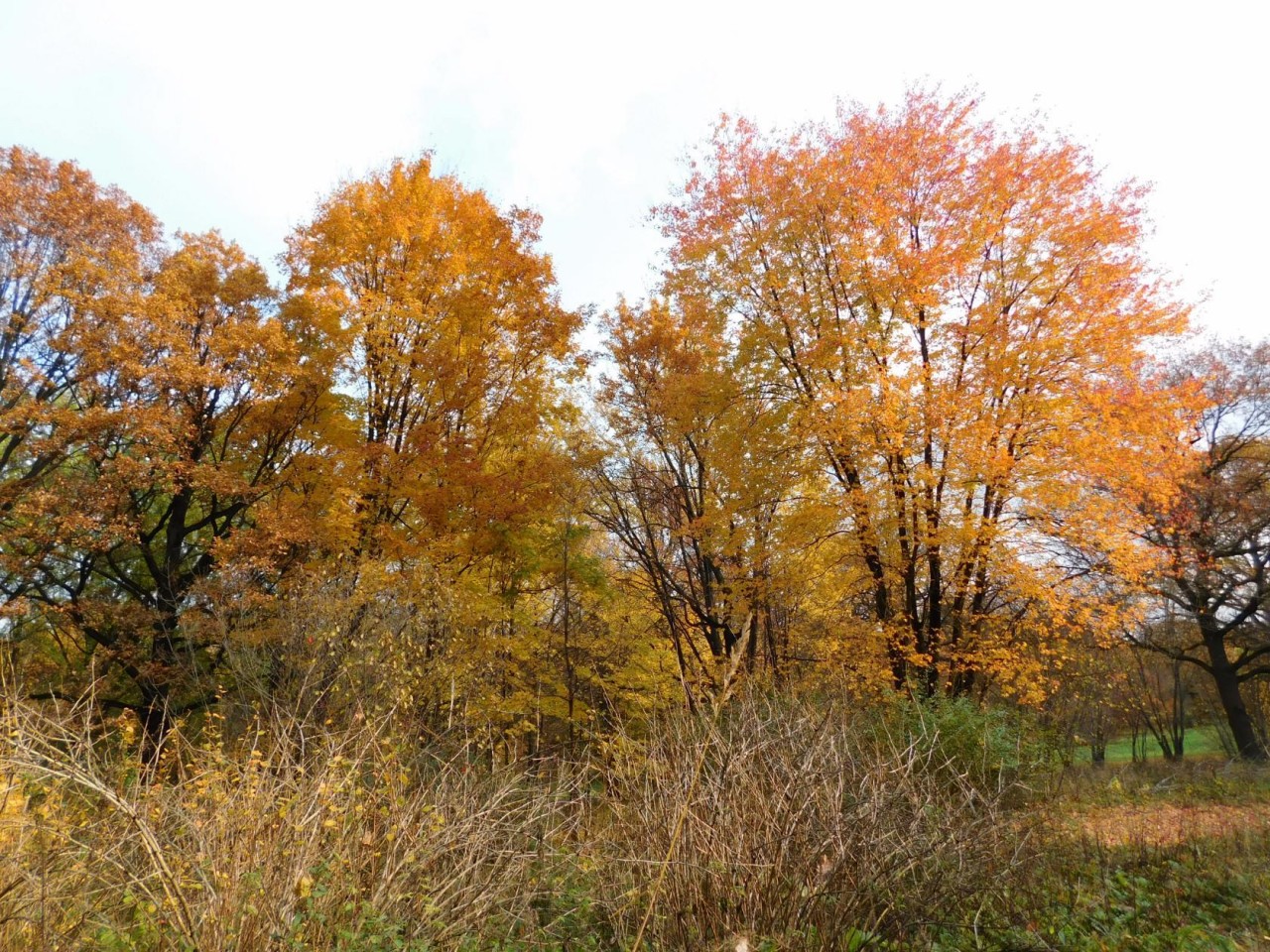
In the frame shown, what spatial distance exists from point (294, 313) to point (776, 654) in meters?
12.0

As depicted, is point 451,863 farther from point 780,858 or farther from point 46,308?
point 46,308

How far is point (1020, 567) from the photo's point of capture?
26.8 ft

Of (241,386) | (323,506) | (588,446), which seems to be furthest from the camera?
(588,446)

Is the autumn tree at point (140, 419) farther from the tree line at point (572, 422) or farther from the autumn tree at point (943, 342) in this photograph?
the autumn tree at point (943, 342)

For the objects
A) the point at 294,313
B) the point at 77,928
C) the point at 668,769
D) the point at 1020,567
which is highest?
the point at 294,313

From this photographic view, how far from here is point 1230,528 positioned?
15391 millimetres

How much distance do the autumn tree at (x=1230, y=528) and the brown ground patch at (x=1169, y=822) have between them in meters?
8.23

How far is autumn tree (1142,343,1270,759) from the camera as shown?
1519 centimetres

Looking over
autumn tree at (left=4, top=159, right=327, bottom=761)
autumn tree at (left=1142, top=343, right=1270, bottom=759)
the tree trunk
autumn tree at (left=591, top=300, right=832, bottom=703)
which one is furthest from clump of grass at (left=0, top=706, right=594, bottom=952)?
the tree trunk

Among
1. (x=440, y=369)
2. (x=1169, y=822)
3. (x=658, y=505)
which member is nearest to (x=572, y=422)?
(x=440, y=369)

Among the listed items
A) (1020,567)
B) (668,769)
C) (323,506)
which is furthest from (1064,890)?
(323,506)

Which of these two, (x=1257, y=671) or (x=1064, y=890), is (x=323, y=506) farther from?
(x=1257, y=671)

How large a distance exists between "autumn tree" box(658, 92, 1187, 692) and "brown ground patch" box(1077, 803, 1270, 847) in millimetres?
1794

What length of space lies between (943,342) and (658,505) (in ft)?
24.6
